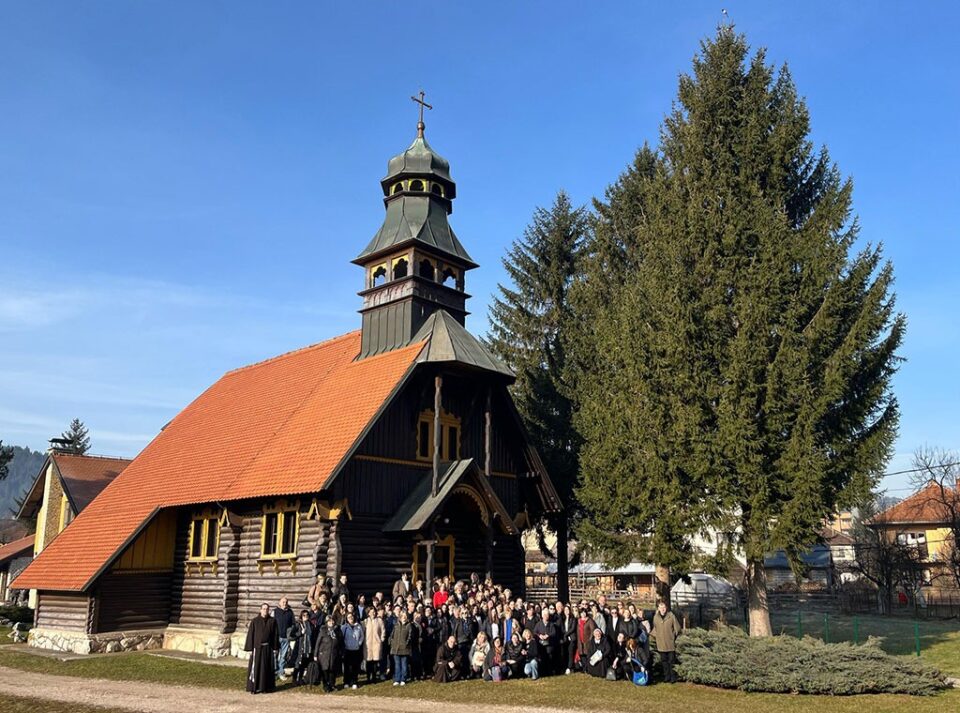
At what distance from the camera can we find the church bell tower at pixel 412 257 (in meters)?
25.3

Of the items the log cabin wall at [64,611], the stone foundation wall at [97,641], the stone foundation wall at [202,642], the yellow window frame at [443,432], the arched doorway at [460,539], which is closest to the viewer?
the stone foundation wall at [202,642]

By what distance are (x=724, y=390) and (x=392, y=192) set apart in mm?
14021

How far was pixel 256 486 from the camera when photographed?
21969 mm

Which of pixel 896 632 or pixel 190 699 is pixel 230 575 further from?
pixel 896 632

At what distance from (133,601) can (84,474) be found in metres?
12.4

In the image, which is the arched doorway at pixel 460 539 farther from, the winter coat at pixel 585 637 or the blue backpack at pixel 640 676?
the blue backpack at pixel 640 676

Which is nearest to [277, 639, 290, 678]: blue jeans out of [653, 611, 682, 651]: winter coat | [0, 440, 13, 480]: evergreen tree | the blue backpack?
the blue backpack

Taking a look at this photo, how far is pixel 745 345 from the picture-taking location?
1831cm

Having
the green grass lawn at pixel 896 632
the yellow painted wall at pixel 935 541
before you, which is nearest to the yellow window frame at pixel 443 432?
the green grass lawn at pixel 896 632

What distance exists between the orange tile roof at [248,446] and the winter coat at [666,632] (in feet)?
28.5

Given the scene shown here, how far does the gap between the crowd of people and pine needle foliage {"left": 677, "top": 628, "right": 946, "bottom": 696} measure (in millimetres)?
A: 1192

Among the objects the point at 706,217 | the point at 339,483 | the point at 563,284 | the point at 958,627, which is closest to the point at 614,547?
the point at 339,483

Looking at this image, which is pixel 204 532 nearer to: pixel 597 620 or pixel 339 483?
pixel 339 483

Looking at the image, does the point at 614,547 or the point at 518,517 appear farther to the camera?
the point at 518,517
